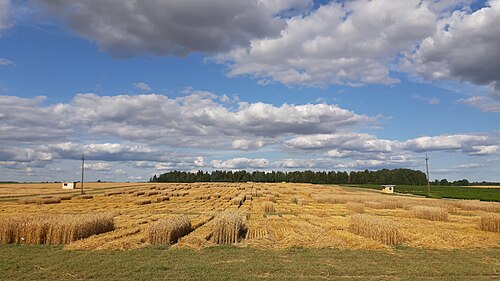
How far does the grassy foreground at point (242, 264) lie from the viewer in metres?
14.6

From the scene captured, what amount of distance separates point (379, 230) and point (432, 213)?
59.2 ft

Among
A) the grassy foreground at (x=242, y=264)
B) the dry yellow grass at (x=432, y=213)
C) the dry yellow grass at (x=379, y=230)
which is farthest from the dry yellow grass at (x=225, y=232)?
the dry yellow grass at (x=432, y=213)

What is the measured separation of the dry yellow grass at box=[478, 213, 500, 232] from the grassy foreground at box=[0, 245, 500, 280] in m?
9.91

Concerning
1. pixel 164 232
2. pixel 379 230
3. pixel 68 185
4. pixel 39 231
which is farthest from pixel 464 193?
pixel 39 231

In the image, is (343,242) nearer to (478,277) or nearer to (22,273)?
(478,277)

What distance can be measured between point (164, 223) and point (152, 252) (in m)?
3.32

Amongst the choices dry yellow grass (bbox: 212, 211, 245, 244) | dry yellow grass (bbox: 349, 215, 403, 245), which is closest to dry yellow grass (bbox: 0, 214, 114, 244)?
dry yellow grass (bbox: 212, 211, 245, 244)

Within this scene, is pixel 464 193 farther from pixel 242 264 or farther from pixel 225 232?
pixel 242 264

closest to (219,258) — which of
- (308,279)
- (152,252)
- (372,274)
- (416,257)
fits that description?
(152,252)

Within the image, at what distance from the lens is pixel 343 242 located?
22062 millimetres

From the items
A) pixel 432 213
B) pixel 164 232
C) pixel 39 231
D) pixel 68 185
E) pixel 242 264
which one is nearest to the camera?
pixel 242 264

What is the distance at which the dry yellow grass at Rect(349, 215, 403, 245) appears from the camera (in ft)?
74.5

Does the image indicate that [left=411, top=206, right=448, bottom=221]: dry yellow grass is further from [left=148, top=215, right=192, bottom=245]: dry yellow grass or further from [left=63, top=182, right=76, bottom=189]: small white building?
[left=63, top=182, right=76, bottom=189]: small white building

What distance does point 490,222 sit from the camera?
29.6m
